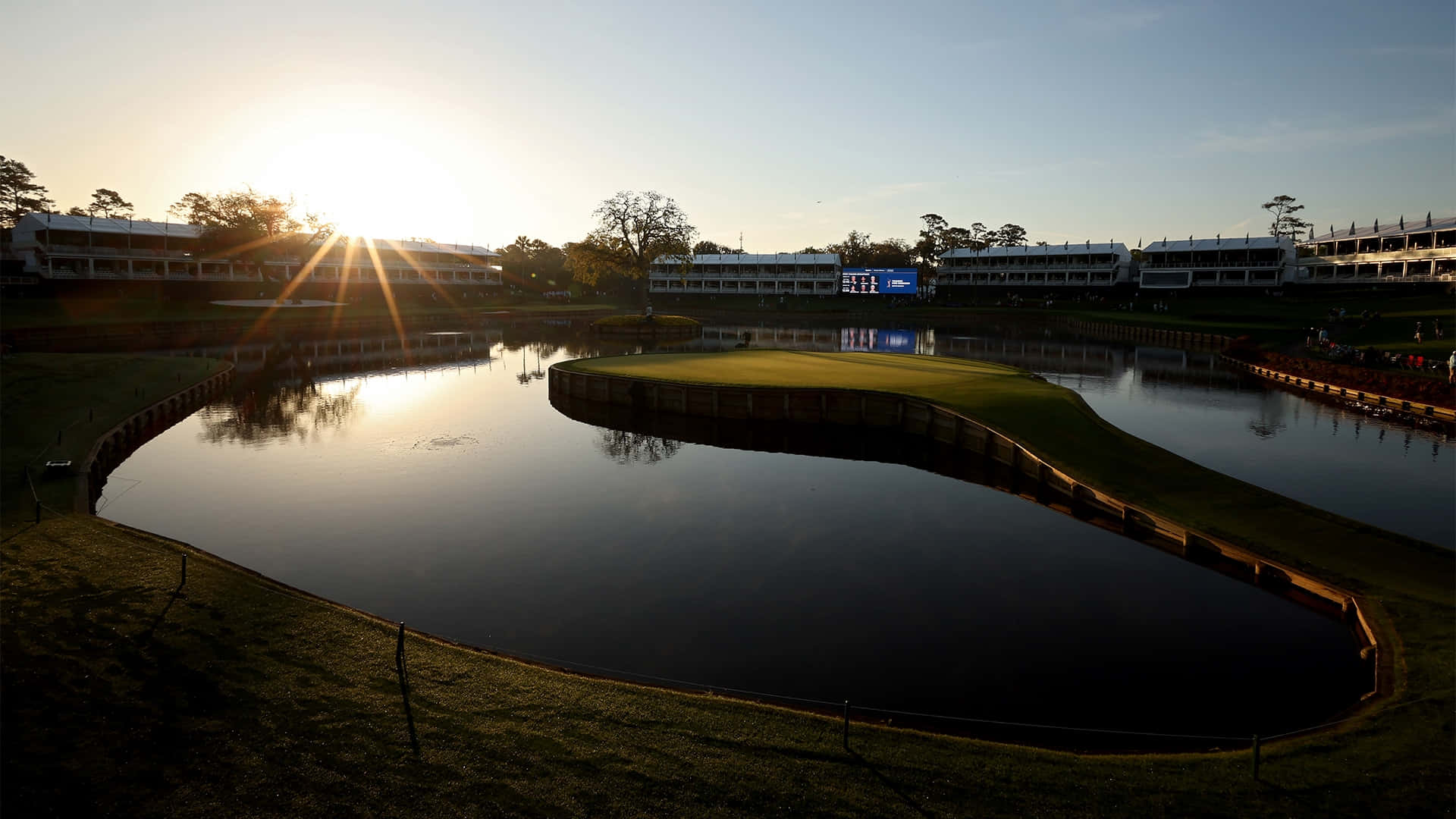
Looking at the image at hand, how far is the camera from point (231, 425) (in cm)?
4175

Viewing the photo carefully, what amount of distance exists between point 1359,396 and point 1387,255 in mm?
103139

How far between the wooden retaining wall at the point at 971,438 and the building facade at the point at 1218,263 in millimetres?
134813

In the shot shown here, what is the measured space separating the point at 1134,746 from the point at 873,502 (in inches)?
593

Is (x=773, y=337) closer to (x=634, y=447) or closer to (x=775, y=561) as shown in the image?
(x=634, y=447)

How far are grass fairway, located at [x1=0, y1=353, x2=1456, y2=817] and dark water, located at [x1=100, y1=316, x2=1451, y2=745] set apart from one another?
2.80 metres

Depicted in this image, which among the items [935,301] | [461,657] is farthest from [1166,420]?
[935,301]

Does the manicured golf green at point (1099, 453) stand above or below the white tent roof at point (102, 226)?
below

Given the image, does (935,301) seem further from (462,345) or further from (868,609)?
(868,609)

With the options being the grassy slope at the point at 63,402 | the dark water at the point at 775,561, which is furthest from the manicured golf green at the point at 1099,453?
the grassy slope at the point at 63,402

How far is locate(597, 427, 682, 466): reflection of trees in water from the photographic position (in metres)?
35.1

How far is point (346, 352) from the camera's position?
78.8 m

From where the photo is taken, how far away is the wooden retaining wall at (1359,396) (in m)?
42.1

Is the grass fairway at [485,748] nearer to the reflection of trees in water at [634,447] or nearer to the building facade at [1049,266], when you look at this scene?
the reflection of trees in water at [634,447]

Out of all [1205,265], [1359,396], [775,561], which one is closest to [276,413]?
[775,561]
